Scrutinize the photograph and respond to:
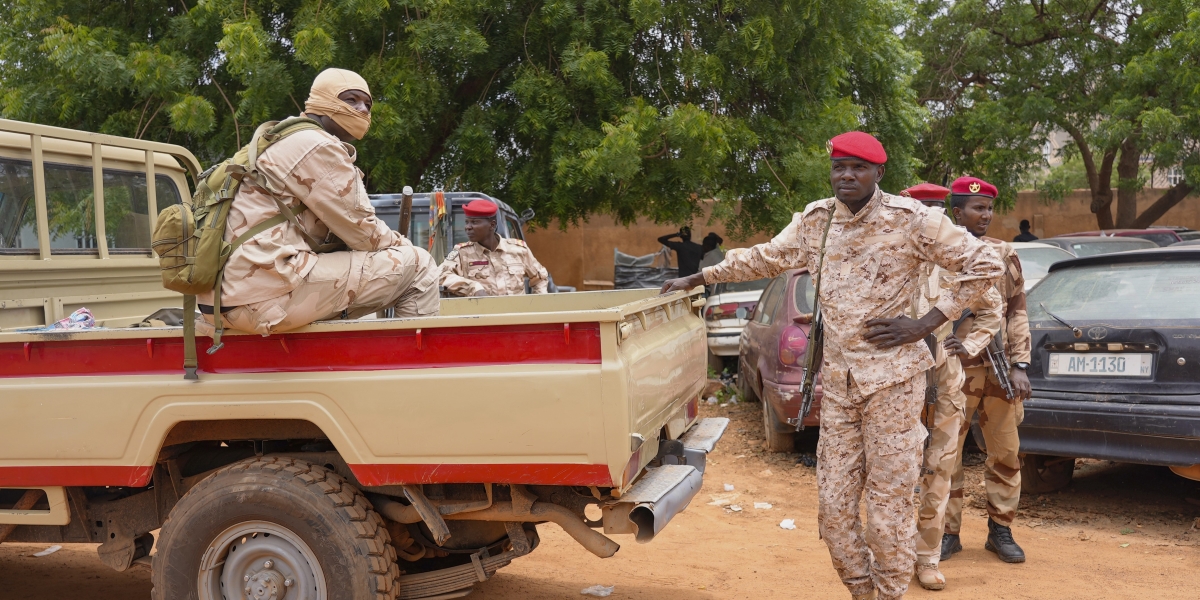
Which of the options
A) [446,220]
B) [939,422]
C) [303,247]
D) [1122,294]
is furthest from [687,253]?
[303,247]

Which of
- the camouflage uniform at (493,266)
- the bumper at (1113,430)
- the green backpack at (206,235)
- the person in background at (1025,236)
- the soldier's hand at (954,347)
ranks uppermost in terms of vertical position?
the green backpack at (206,235)

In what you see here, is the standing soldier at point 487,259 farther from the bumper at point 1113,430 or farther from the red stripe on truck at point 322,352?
the bumper at point 1113,430

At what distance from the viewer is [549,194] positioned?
10438mm

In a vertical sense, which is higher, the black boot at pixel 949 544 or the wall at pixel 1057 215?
the wall at pixel 1057 215

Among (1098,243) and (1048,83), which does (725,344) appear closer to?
(1098,243)

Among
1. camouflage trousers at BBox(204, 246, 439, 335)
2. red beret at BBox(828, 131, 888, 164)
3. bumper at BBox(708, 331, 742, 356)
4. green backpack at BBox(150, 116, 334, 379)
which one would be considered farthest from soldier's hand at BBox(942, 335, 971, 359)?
bumper at BBox(708, 331, 742, 356)

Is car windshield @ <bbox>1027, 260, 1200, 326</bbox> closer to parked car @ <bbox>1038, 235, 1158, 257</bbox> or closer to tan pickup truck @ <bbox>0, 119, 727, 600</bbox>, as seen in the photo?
tan pickup truck @ <bbox>0, 119, 727, 600</bbox>

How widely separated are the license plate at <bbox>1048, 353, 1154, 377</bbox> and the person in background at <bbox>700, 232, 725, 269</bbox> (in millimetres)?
7125

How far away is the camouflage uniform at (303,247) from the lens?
3486mm

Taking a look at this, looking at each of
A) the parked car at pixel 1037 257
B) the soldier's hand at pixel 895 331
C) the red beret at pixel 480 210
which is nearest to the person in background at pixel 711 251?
the parked car at pixel 1037 257

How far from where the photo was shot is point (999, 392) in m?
4.79

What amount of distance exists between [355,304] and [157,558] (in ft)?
3.81

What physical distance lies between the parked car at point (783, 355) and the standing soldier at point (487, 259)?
5.63 ft

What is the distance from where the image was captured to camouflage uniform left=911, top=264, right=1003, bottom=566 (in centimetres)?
456
